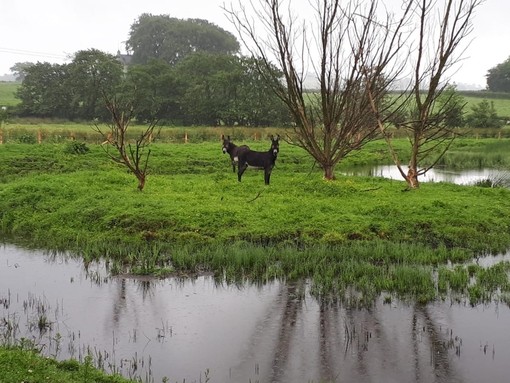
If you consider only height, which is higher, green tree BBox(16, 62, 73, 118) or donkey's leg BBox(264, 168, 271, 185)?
green tree BBox(16, 62, 73, 118)

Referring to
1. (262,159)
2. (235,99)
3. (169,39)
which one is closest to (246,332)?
(262,159)

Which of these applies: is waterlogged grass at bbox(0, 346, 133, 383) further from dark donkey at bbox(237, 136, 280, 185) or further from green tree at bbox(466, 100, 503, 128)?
green tree at bbox(466, 100, 503, 128)

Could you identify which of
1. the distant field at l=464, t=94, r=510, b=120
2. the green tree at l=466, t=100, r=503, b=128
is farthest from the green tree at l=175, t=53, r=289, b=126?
the distant field at l=464, t=94, r=510, b=120

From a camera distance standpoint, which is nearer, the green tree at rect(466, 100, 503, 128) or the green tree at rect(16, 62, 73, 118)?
the green tree at rect(16, 62, 73, 118)

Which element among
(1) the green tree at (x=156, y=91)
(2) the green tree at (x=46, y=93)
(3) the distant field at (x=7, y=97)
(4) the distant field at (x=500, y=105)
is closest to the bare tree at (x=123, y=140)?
(1) the green tree at (x=156, y=91)

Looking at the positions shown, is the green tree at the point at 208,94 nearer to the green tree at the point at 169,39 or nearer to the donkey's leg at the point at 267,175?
the donkey's leg at the point at 267,175

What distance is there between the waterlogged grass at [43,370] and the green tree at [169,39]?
84916mm

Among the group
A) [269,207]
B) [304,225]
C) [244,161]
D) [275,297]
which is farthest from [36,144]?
[275,297]

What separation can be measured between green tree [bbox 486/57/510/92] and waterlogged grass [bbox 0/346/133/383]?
308ft

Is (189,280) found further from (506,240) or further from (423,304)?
(506,240)

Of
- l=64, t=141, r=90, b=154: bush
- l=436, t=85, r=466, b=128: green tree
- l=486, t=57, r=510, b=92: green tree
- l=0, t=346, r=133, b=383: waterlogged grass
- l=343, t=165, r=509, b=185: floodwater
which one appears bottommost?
l=0, t=346, r=133, b=383: waterlogged grass

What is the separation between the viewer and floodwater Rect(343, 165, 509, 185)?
2584cm

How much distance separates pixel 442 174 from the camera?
1113 inches

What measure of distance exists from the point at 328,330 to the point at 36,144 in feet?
77.0
